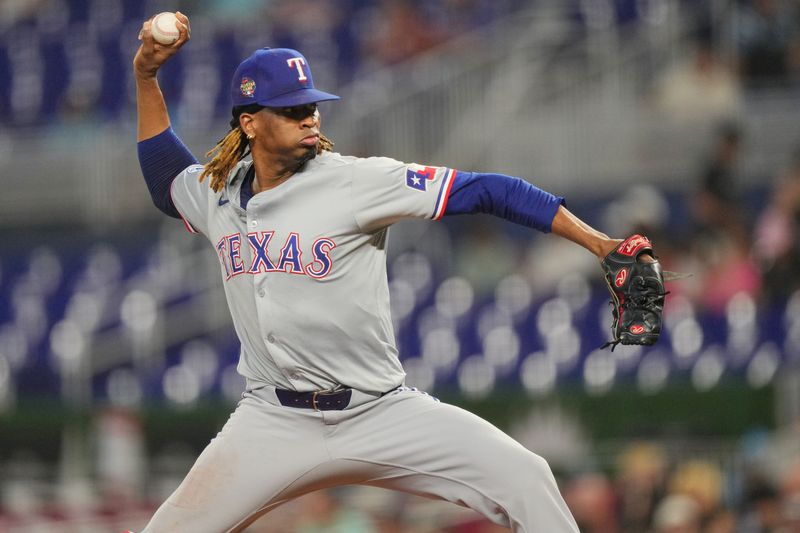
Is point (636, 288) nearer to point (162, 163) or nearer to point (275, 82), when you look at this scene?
point (275, 82)

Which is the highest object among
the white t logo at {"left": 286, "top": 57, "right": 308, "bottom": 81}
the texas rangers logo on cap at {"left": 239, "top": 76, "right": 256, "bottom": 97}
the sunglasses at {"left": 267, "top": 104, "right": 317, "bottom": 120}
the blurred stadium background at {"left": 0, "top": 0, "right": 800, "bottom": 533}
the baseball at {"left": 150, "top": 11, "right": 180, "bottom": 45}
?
the baseball at {"left": 150, "top": 11, "right": 180, "bottom": 45}

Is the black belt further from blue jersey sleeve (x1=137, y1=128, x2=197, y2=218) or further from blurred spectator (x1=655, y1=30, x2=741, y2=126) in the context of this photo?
blurred spectator (x1=655, y1=30, x2=741, y2=126)

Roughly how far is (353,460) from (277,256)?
0.66 metres

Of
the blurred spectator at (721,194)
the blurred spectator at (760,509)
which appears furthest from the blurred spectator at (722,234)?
the blurred spectator at (760,509)

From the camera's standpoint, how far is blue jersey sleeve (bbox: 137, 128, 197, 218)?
16.0ft

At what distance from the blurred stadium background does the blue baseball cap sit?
11.5 feet

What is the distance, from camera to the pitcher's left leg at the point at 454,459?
167 inches

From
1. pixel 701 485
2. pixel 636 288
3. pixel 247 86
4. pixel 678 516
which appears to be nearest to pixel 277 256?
pixel 247 86

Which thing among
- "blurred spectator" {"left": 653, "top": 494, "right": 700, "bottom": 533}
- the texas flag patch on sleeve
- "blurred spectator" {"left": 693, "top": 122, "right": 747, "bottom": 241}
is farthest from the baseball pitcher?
"blurred spectator" {"left": 693, "top": 122, "right": 747, "bottom": 241}

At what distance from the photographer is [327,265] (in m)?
4.32

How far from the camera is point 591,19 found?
12.4 m

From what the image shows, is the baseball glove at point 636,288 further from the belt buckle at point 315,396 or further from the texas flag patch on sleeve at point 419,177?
the belt buckle at point 315,396

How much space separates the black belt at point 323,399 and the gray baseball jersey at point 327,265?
0.09 feet

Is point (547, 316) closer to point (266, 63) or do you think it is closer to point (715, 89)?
point (715, 89)
